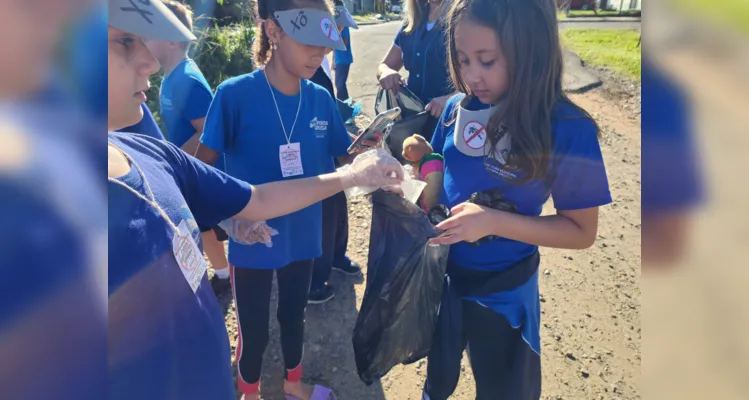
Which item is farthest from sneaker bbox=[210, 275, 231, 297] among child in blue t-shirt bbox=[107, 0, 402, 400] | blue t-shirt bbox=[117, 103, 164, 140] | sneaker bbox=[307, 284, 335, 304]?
child in blue t-shirt bbox=[107, 0, 402, 400]

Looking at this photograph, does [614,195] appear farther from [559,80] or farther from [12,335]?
[12,335]

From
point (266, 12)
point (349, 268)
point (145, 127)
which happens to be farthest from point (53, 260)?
point (349, 268)

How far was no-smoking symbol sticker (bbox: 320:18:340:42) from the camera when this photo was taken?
2.07 m

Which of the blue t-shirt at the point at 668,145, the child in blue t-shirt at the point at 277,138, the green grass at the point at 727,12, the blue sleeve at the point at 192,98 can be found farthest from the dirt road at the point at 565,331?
the green grass at the point at 727,12

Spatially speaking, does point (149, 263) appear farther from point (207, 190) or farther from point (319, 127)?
point (319, 127)

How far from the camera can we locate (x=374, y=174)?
1.73m

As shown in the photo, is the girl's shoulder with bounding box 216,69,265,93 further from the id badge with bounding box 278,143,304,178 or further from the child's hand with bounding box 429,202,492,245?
the child's hand with bounding box 429,202,492,245

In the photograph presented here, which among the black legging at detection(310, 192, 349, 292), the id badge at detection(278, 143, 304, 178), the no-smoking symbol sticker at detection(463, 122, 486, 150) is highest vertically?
the no-smoking symbol sticker at detection(463, 122, 486, 150)

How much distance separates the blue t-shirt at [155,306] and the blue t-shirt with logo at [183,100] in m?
1.48

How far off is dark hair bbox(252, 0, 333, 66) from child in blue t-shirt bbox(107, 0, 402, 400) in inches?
41.1

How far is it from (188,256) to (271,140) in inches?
42.9

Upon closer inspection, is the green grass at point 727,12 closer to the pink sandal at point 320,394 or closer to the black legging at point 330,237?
the pink sandal at point 320,394

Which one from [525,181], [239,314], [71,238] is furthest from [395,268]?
[71,238]

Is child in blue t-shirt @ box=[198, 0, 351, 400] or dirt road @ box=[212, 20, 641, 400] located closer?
child in blue t-shirt @ box=[198, 0, 351, 400]
